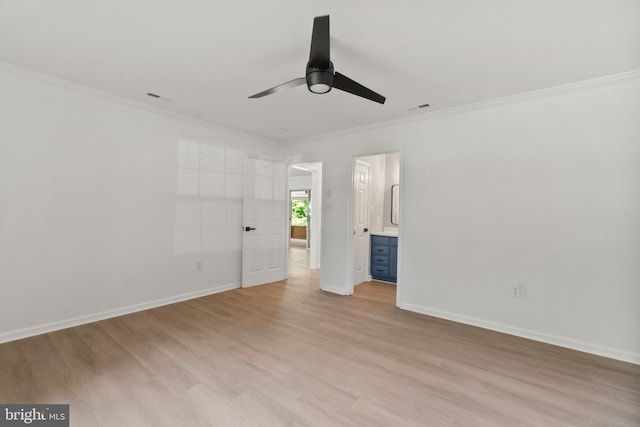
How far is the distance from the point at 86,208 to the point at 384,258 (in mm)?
4283

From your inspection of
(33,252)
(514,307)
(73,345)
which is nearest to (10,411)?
(73,345)

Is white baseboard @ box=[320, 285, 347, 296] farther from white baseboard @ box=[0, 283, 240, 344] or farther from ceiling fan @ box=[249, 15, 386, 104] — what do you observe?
ceiling fan @ box=[249, 15, 386, 104]

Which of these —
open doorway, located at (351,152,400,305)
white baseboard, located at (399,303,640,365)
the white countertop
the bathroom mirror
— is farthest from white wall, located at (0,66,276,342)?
the bathroom mirror

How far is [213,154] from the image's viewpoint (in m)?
4.39

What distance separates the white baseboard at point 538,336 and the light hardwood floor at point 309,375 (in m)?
0.10

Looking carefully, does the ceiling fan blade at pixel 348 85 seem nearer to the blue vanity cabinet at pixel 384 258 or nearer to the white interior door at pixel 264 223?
the white interior door at pixel 264 223

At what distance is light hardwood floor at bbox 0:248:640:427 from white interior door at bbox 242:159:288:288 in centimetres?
151

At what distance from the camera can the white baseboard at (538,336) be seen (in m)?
2.64

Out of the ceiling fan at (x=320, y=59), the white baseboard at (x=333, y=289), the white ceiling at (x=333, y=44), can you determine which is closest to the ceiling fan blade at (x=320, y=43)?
the ceiling fan at (x=320, y=59)

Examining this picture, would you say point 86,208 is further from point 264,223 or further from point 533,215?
point 533,215

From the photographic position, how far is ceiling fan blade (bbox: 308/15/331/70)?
182cm

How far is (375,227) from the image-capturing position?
5621 mm

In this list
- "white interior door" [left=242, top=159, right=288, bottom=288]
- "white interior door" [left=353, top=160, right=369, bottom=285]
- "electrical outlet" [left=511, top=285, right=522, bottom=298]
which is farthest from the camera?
"white interior door" [left=353, top=160, right=369, bottom=285]

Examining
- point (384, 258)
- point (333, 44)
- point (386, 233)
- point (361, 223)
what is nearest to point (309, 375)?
point (333, 44)
